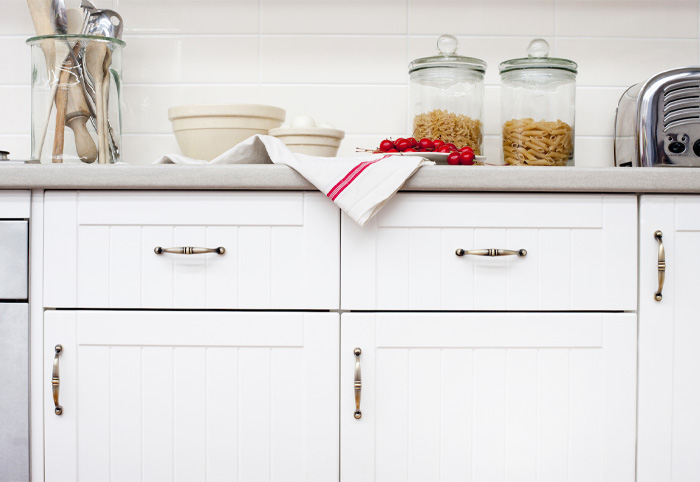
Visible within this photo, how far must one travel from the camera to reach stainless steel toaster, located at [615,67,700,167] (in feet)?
4.31

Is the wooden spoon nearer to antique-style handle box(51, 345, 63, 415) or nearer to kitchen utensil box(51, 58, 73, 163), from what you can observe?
kitchen utensil box(51, 58, 73, 163)

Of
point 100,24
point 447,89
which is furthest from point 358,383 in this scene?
point 100,24

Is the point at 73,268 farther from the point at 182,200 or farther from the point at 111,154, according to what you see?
the point at 111,154

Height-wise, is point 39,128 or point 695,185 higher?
point 39,128

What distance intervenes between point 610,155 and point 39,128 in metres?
1.37

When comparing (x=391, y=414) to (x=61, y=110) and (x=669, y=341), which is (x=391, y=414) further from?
(x=61, y=110)

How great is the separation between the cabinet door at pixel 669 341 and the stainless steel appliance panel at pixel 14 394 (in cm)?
108

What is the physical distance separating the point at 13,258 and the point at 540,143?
1055 millimetres

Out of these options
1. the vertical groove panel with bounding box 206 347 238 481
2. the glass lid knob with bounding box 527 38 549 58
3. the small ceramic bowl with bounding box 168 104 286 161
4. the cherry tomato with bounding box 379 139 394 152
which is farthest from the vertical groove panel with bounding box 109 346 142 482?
the glass lid knob with bounding box 527 38 549 58

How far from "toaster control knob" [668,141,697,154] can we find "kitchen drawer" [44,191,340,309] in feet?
2.38

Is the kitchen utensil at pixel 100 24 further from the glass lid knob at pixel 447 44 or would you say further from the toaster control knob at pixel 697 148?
the toaster control knob at pixel 697 148

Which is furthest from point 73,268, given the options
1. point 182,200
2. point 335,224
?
point 335,224

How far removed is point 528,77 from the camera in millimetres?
1449

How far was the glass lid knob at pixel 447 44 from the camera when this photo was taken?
1.48m
